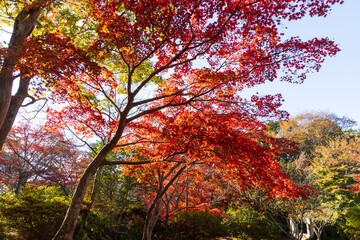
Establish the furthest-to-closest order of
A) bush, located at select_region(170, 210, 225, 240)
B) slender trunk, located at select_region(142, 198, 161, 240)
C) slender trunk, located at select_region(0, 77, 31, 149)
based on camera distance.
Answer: bush, located at select_region(170, 210, 225, 240) → slender trunk, located at select_region(142, 198, 161, 240) → slender trunk, located at select_region(0, 77, 31, 149)

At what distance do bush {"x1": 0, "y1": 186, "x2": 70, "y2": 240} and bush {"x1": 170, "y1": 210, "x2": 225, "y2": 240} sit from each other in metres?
4.71

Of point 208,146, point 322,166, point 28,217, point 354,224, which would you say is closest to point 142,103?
point 208,146

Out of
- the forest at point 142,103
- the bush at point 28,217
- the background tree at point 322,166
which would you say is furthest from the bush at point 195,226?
the bush at point 28,217

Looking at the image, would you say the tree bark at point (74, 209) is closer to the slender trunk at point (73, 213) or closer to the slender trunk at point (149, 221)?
the slender trunk at point (73, 213)

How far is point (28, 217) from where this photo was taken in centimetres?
537

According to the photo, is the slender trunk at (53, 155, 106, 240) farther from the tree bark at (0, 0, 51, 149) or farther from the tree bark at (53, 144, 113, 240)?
the tree bark at (0, 0, 51, 149)

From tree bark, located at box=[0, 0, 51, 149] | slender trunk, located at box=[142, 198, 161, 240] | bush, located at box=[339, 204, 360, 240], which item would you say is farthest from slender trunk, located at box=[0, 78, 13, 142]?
bush, located at box=[339, 204, 360, 240]

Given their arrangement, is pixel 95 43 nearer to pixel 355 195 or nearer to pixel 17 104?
pixel 17 104

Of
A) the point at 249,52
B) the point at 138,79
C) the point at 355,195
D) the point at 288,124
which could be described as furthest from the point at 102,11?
the point at 288,124

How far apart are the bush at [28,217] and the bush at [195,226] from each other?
4713 mm

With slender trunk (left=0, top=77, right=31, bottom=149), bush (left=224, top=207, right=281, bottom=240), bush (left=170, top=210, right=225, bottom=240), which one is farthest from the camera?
bush (left=224, top=207, right=281, bottom=240)

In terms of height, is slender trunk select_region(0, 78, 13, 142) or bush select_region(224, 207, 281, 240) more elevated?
slender trunk select_region(0, 78, 13, 142)

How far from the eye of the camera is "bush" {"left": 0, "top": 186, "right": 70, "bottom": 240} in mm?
5254

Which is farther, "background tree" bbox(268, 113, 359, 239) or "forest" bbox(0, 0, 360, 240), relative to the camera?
"background tree" bbox(268, 113, 359, 239)
